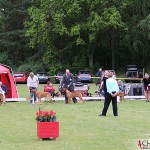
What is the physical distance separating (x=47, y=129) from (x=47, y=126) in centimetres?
10

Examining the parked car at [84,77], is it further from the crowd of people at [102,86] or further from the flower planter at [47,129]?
the flower planter at [47,129]

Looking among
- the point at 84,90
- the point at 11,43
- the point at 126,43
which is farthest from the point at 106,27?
the point at 84,90

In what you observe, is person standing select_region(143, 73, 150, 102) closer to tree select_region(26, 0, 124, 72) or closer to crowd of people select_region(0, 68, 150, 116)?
crowd of people select_region(0, 68, 150, 116)

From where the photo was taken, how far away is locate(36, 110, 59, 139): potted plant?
12039 millimetres

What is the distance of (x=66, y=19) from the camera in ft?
186

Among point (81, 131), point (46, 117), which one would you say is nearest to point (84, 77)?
point (81, 131)

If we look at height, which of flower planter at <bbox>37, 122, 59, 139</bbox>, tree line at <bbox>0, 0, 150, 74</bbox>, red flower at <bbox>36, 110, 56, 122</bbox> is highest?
tree line at <bbox>0, 0, 150, 74</bbox>

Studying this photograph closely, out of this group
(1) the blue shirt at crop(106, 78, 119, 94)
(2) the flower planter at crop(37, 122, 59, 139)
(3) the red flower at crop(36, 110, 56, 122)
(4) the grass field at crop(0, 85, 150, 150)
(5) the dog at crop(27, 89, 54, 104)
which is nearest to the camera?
(4) the grass field at crop(0, 85, 150, 150)

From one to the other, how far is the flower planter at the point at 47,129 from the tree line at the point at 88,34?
39178 mm

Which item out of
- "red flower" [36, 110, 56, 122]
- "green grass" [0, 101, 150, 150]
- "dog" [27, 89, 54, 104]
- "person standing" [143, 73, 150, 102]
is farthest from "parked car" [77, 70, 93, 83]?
"red flower" [36, 110, 56, 122]

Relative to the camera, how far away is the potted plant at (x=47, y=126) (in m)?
12.0

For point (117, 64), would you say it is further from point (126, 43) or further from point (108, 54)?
point (126, 43)

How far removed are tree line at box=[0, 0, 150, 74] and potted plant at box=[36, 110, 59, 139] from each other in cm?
3909

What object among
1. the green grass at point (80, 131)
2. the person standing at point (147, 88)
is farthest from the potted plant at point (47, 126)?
the person standing at point (147, 88)
